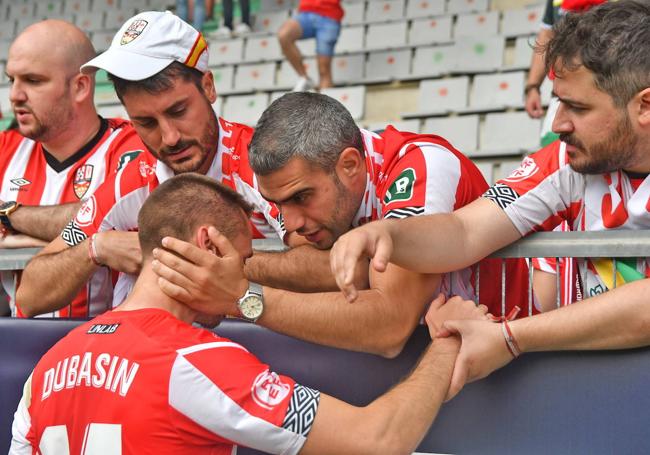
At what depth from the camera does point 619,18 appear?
2441 mm

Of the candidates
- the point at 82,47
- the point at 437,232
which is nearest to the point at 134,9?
the point at 82,47

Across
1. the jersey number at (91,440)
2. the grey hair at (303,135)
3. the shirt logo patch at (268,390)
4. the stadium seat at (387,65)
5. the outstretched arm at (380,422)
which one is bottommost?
the jersey number at (91,440)

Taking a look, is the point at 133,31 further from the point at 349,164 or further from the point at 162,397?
the point at 162,397

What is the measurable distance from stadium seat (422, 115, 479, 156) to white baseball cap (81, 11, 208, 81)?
464 cm

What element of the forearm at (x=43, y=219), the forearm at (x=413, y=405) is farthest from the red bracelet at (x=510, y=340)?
the forearm at (x=43, y=219)

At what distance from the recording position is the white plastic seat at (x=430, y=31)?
31.0 feet

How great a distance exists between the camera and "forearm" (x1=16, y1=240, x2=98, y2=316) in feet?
9.93

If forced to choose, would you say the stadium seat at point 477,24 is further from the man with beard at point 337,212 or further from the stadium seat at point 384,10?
the man with beard at point 337,212

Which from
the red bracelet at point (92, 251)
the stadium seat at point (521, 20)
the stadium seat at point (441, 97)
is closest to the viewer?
the red bracelet at point (92, 251)

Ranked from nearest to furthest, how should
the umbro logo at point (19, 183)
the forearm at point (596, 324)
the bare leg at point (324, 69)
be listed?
the forearm at point (596, 324)
the umbro logo at point (19, 183)
the bare leg at point (324, 69)

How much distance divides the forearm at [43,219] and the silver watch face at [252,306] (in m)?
1.29

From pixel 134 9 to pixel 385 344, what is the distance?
11.1 meters

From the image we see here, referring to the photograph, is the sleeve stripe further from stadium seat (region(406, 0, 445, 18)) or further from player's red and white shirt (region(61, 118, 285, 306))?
stadium seat (region(406, 0, 445, 18))

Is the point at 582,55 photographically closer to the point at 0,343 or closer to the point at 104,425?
the point at 104,425
